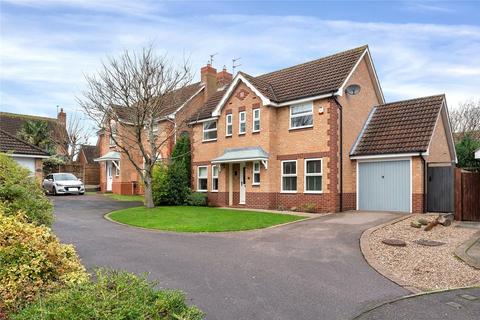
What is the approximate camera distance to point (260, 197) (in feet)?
67.6

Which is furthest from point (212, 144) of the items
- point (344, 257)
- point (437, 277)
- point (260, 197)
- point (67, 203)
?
point (437, 277)

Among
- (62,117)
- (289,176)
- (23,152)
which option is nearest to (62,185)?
(23,152)

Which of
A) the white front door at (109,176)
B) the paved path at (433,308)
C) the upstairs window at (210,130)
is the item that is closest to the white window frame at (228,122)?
the upstairs window at (210,130)

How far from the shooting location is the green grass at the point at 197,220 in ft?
47.3

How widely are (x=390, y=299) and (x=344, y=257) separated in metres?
3.08

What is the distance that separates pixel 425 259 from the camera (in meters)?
9.74

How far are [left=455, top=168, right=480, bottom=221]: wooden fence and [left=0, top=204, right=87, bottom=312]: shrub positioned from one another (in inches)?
575

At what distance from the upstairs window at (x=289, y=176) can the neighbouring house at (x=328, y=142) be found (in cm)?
5

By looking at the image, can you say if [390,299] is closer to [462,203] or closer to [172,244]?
[172,244]

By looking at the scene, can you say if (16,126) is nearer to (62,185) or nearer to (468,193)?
(62,185)

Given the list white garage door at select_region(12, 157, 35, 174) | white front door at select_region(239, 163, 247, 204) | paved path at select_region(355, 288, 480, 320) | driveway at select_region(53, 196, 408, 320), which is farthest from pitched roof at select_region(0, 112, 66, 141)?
paved path at select_region(355, 288, 480, 320)

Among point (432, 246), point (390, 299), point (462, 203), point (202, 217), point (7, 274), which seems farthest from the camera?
point (202, 217)

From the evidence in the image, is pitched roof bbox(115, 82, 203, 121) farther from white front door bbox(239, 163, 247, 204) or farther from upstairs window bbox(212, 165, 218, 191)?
white front door bbox(239, 163, 247, 204)

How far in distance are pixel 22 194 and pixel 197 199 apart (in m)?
15.9
